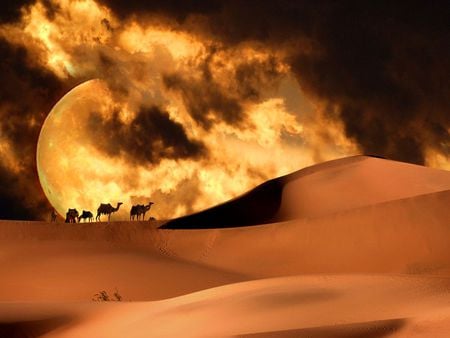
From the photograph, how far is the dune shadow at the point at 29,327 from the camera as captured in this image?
570 inches

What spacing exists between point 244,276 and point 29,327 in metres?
17.0

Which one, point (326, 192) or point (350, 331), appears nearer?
point (350, 331)

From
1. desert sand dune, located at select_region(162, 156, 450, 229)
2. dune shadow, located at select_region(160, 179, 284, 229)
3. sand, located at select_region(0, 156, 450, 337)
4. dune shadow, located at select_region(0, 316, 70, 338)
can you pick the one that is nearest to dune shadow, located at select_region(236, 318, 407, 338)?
sand, located at select_region(0, 156, 450, 337)

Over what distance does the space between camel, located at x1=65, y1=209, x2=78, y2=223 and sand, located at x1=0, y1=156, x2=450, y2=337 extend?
3446mm

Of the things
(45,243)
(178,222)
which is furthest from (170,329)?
(178,222)

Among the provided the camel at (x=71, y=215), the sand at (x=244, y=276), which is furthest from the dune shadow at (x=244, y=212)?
the camel at (x=71, y=215)

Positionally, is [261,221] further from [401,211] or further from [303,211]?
[401,211]

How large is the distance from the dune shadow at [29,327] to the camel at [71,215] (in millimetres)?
25832

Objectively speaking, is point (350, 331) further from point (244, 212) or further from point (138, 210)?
point (244, 212)

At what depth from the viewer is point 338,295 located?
13.9 meters

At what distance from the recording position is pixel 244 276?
31.2 m

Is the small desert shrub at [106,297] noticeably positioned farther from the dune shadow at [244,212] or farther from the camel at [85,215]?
the dune shadow at [244,212]

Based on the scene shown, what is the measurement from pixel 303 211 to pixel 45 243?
23876 mm

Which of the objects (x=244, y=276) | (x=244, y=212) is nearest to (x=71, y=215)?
(x=244, y=276)
